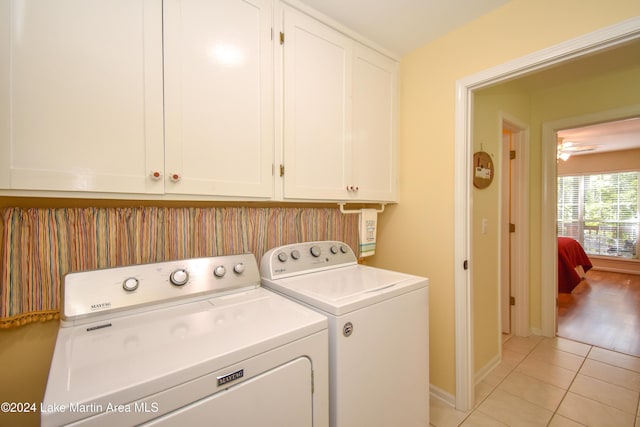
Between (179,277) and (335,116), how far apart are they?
115 centimetres

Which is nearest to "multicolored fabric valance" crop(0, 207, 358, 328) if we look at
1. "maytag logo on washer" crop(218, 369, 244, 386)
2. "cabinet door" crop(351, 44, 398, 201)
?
"cabinet door" crop(351, 44, 398, 201)

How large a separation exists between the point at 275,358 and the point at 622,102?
3445mm

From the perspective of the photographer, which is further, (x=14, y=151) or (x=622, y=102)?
(x=622, y=102)

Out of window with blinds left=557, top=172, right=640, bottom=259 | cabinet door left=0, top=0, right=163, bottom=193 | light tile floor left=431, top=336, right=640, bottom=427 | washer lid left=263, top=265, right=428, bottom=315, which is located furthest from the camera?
window with blinds left=557, top=172, right=640, bottom=259

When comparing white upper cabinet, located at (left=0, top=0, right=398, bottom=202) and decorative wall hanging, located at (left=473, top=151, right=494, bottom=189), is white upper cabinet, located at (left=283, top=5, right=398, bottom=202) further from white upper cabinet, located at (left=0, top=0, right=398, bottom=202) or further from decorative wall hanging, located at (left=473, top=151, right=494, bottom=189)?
decorative wall hanging, located at (left=473, top=151, right=494, bottom=189)

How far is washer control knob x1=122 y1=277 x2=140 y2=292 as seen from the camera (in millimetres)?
1030

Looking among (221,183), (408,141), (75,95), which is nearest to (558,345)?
(408,141)

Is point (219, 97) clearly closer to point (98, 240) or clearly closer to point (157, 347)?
point (98, 240)

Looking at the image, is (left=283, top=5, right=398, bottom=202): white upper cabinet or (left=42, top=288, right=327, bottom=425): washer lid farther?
(left=283, top=5, right=398, bottom=202): white upper cabinet

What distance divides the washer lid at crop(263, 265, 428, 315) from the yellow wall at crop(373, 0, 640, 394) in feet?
1.63

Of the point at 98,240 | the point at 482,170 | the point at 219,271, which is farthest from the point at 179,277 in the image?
the point at 482,170

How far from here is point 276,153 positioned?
136 cm

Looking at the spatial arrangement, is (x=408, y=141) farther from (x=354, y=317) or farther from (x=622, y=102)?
(x=622, y=102)

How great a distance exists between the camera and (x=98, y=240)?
1.16 m
